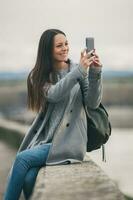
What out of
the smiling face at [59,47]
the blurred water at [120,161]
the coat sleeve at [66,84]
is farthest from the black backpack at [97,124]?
the blurred water at [120,161]

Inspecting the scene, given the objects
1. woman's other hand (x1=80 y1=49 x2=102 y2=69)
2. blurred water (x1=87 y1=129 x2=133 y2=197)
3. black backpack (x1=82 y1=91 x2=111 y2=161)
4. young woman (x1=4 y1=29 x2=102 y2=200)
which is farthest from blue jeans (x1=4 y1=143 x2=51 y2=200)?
blurred water (x1=87 y1=129 x2=133 y2=197)

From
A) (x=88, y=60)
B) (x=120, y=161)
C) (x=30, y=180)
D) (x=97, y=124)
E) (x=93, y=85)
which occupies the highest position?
(x=88, y=60)

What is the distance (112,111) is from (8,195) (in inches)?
47.8

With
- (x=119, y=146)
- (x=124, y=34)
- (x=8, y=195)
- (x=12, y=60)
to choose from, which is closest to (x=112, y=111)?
(x=119, y=146)

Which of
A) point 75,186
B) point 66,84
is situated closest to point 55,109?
point 66,84

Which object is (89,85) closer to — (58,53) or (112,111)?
(58,53)

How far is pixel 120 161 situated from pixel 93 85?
3.39ft

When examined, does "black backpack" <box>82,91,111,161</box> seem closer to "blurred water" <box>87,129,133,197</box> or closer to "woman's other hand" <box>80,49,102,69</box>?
"woman's other hand" <box>80,49,102,69</box>

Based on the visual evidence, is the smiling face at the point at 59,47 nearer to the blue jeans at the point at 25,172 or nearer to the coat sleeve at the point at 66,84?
the coat sleeve at the point at 66,84

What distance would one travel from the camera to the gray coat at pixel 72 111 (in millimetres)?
2592

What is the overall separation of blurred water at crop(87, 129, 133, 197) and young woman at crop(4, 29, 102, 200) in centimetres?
78

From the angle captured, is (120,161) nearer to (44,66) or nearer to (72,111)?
(72,111)

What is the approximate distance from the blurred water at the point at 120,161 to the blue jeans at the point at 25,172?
87 cm

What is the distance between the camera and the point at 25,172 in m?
2.56
